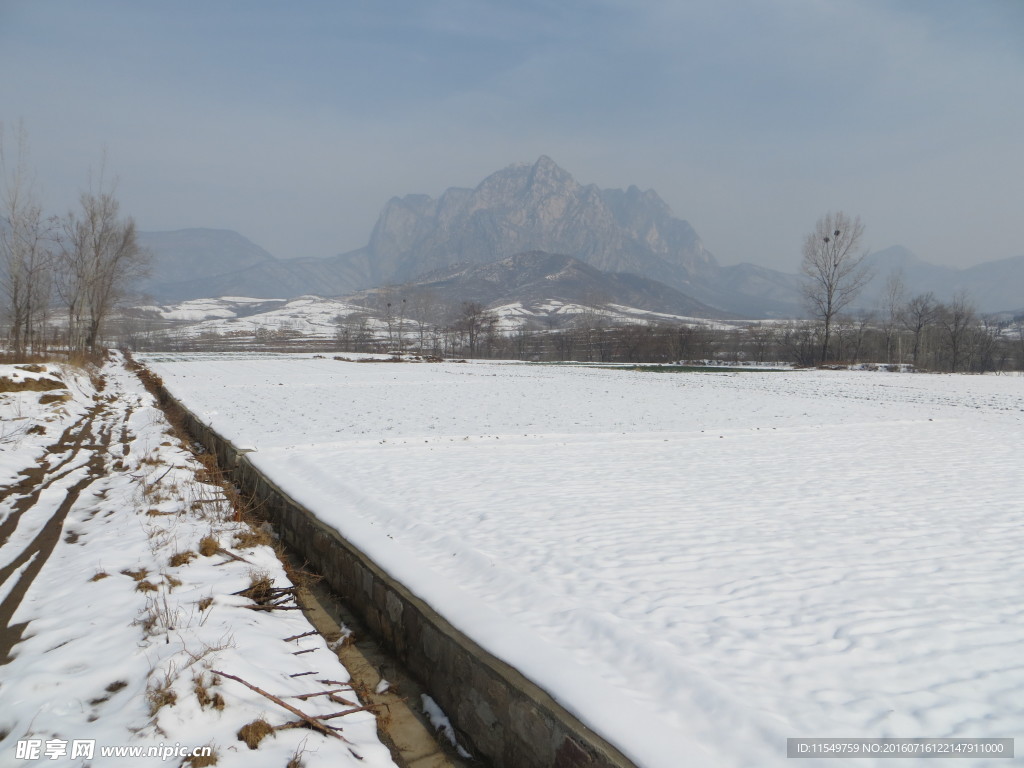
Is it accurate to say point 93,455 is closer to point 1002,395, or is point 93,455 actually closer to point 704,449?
point 704,449

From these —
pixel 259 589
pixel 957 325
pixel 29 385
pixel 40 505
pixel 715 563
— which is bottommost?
pixel 259 589

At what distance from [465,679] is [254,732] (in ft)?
4.27

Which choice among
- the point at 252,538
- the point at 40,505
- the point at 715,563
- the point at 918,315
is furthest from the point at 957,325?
the point at 40,505

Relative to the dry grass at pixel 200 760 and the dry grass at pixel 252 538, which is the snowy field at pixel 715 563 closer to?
the dry grass at pixel 252 538

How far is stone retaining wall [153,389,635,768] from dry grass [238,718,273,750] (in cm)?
118

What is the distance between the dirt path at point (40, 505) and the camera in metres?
5.35

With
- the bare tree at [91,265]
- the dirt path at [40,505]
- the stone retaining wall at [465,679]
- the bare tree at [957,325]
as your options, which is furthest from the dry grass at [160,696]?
the bare tree at [957,325]

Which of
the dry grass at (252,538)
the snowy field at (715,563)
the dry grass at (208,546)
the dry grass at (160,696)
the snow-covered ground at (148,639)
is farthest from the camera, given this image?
the dry grass at (252,538)

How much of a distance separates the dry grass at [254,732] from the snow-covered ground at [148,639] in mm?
39

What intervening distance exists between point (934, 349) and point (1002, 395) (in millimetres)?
55223

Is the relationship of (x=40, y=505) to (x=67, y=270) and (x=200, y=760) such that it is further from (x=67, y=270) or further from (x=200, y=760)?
(x=67, y=270)

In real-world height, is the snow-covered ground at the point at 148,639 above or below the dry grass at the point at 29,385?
below

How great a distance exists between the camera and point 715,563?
5.32 metres

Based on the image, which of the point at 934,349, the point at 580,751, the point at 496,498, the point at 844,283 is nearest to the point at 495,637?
the point at 580,751
